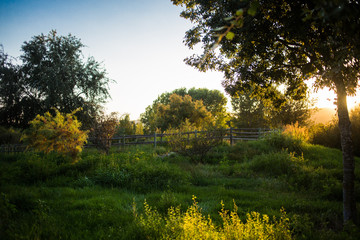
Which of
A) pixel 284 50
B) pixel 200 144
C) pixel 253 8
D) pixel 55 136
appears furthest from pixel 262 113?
pixel 253 8

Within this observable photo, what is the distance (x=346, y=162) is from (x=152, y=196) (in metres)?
5.31

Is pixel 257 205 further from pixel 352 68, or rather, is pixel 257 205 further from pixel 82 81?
pixel 82 81

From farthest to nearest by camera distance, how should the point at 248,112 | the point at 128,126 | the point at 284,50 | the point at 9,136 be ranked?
the point at 248,112, the point at 128,126, the point at 9,136, the point at 284,50

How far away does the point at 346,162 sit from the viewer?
16.0 ft

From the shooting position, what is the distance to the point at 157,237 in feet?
11.5

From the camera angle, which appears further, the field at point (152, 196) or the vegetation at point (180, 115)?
the vegetation at point (180, 115)

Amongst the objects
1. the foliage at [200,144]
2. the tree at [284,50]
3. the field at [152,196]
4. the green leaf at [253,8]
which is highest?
the tree at [284,50]

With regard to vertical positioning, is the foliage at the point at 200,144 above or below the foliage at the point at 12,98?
below

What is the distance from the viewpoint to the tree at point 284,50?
4.13 meters

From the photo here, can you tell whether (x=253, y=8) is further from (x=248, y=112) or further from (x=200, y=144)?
(x=248, y=112)

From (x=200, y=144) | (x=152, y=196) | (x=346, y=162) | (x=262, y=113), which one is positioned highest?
(x=262, y=113)

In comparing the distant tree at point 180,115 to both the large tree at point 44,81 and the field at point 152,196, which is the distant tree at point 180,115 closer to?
the large tree at point 44,81

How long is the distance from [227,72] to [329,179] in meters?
5.50

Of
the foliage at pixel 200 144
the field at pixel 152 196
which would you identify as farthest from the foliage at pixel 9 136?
the foliage at pixel 200 144
